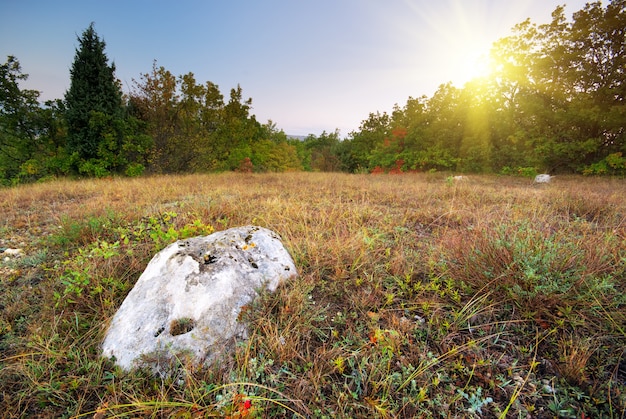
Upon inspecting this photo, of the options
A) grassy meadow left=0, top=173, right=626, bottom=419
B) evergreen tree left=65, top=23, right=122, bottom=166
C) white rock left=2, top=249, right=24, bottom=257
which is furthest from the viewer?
evergreen tree left=65, top=23, right=122, bottom=166

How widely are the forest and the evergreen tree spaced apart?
0.16 feet

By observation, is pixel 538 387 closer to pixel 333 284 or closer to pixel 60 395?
pixel 333 284

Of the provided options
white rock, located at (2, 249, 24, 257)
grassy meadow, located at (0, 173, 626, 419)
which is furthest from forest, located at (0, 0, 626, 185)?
grassy meadow, located at (0, 173, 626, 419)

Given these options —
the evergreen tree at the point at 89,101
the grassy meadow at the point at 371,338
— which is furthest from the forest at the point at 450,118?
the grassy meadow at the point at 371,338

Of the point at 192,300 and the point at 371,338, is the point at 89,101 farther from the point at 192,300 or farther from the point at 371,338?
the point at 371,338

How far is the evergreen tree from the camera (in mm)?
11398

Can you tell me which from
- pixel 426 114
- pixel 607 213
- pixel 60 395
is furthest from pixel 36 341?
pixel 426 114

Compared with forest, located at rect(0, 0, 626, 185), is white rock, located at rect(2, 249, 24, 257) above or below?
below

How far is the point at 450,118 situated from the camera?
1708 cm

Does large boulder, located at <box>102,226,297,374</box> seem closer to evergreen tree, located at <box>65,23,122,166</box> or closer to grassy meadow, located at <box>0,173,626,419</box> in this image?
grassy meadow, located at <box>0,173,626,419</box>

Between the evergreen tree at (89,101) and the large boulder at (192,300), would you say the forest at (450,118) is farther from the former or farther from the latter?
the large boulder at (192,300)

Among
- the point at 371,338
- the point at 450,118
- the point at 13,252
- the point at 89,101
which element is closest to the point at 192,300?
the point at 371,338

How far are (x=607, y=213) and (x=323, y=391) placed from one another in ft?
18.2

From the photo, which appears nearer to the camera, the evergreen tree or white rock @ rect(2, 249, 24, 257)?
white rock @ rect(2, 249, 24, 257)
